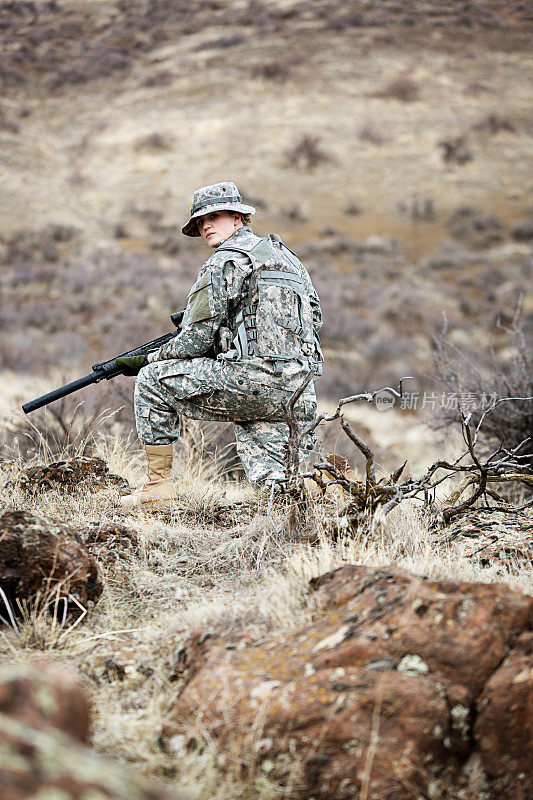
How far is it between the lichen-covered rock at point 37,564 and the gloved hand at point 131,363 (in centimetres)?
213

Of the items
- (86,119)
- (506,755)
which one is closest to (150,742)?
(506,755)

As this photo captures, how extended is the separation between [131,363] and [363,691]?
329 centimetres

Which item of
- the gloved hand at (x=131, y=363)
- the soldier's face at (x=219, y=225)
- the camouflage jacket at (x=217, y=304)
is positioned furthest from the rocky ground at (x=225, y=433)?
the soldier's face at (x=219, y=225)

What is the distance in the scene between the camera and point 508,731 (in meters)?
1.60

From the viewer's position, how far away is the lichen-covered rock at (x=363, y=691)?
1.57 metres

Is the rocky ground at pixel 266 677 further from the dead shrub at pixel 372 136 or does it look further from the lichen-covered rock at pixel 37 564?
the dead shrub at pixel 372 136

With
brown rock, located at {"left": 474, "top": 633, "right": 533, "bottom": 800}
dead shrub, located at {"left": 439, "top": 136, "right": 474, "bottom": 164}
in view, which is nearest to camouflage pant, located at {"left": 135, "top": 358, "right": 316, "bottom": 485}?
brown rock, located at {"left": 474, "top": 633, "right": 533, "bottom": 800}

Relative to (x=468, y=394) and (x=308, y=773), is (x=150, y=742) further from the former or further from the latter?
(x=468, y=394)

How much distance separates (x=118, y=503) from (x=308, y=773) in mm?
2764

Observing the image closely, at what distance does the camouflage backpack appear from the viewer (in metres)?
4.15

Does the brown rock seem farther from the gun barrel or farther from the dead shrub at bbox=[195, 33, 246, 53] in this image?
the dead shrub at bbox=[195, 33, 246, 53]

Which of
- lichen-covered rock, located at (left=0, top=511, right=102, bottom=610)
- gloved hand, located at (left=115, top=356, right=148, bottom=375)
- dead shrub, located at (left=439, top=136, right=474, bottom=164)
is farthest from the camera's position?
dead shrub, located at (left=439, top=136, right=474, bottom=164)

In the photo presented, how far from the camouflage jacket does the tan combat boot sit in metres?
0.57

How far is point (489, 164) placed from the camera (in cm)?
2831
